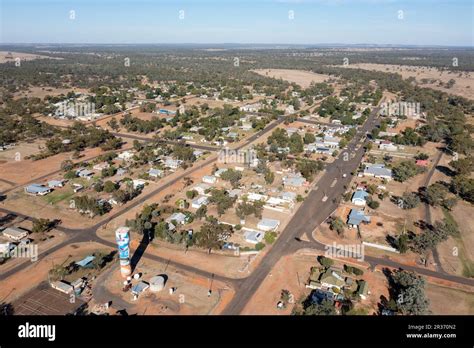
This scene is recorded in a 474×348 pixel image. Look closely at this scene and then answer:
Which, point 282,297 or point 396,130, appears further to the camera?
point 396,130

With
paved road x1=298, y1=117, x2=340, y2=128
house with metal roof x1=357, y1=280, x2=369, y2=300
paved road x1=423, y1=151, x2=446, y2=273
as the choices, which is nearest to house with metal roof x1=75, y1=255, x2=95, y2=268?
house with metal roof x1=357, y1=280, x2=369, y2=300

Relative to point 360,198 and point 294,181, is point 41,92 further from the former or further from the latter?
point 360,198

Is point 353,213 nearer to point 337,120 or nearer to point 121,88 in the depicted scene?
point 337,120

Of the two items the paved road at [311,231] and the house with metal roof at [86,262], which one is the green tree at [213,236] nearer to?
the paved road at [311,231]

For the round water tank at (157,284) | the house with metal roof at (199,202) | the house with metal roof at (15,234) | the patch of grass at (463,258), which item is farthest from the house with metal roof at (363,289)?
the house with metal roof at (15,234)

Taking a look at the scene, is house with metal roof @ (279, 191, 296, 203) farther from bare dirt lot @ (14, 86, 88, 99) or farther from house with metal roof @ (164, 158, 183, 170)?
bare dirt lot @ (14, 86, 88, 99)
